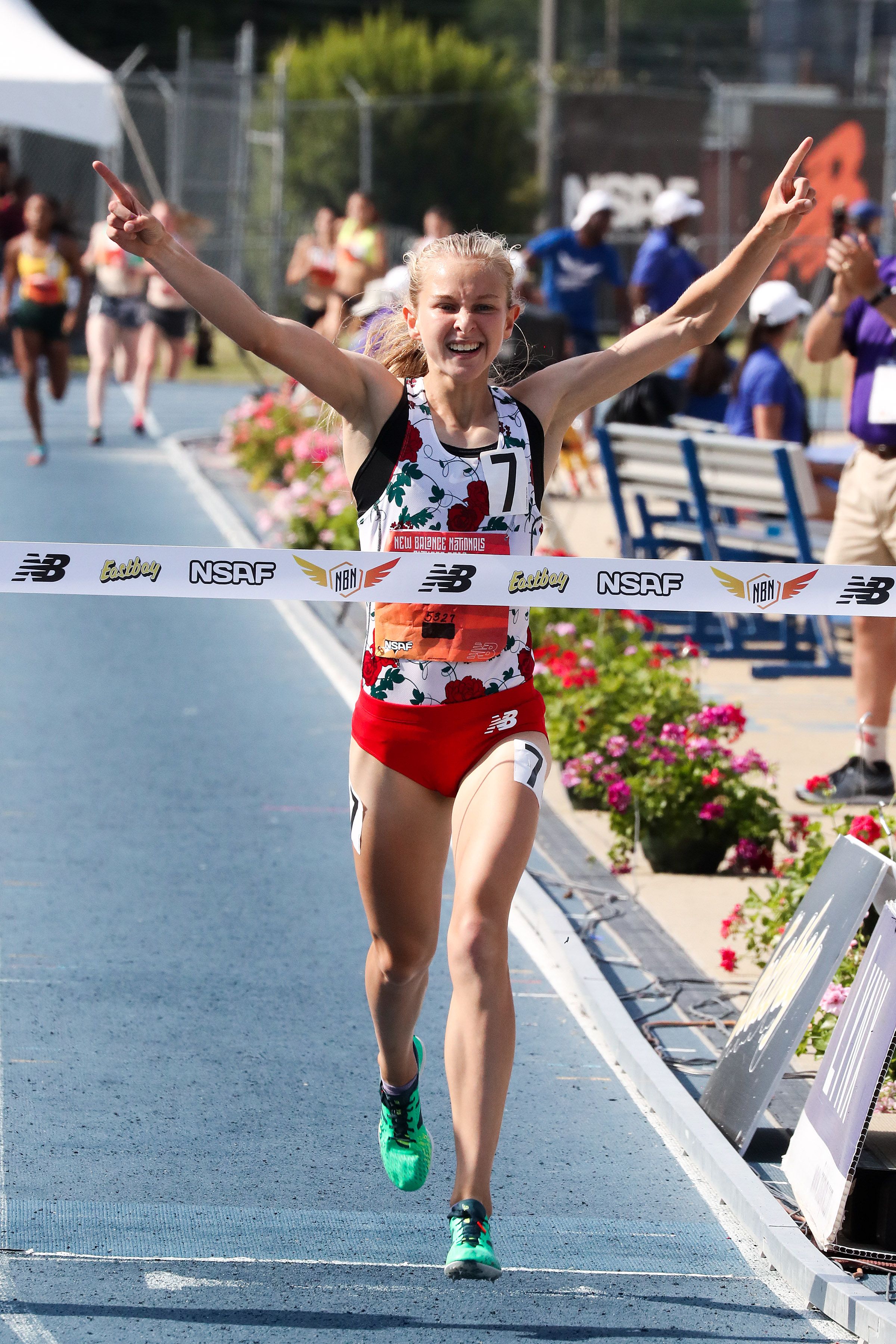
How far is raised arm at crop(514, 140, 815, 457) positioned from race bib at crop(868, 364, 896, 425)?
3.54 meters

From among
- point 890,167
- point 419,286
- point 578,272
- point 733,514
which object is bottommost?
point 733,514

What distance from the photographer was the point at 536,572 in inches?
163

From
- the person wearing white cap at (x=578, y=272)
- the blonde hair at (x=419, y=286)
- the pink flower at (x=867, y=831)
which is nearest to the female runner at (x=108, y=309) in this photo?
the person wearing white cap at (x=578, y=272)

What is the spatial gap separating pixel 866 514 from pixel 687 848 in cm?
169

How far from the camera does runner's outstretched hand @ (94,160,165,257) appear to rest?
392cm

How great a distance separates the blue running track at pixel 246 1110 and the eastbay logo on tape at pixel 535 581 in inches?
33.7

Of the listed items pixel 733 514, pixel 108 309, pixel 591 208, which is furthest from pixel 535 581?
pixel 108 309

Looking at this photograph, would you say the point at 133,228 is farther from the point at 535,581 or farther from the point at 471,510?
the point at 535,581

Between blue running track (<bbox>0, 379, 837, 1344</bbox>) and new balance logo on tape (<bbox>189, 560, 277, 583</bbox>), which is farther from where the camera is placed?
new balance logo on tape (<bbox>189, 560, 277, 583</bbox>)

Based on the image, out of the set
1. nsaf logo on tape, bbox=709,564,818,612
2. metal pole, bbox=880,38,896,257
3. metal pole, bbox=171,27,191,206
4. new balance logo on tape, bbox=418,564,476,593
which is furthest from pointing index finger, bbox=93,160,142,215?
metal pole, bbox=171,27,191,206

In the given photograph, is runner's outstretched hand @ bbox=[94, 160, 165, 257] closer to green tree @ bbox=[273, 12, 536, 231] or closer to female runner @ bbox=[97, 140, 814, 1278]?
female runner @ bbox=[97, 140, 814, 1278]

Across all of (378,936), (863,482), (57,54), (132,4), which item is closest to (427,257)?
(378,936)

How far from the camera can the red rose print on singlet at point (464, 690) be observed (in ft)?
13.1

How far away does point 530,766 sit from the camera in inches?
155
